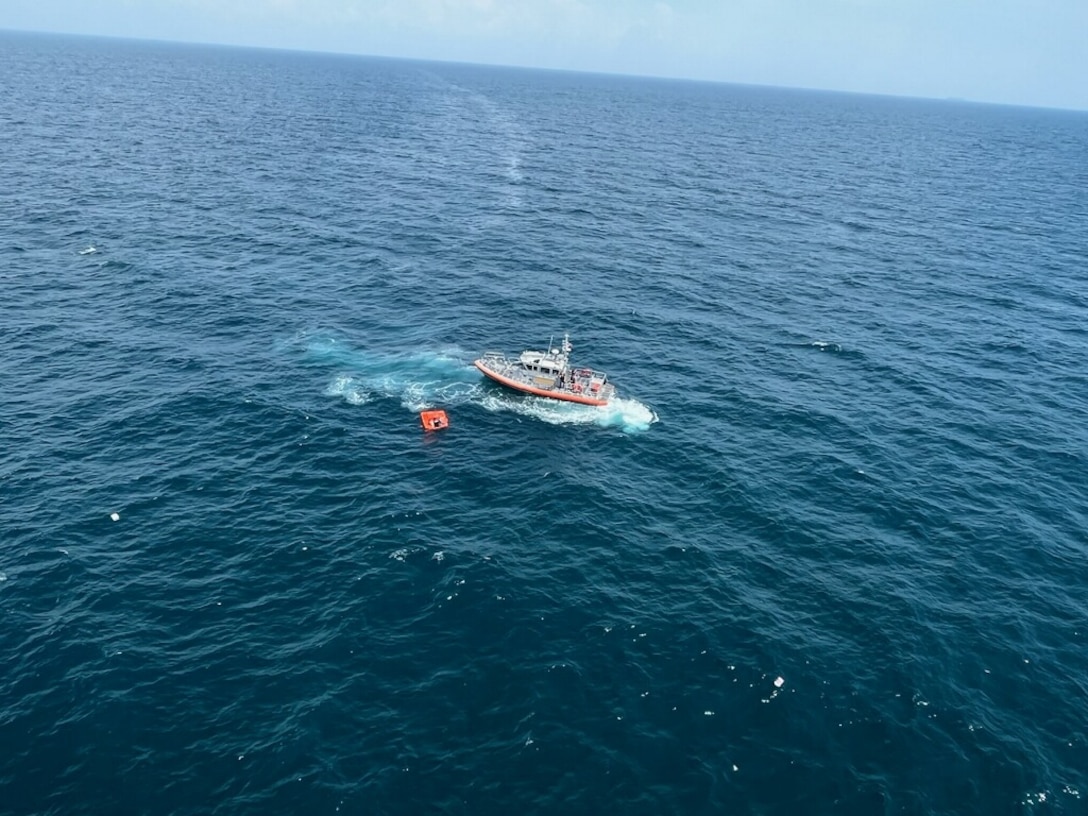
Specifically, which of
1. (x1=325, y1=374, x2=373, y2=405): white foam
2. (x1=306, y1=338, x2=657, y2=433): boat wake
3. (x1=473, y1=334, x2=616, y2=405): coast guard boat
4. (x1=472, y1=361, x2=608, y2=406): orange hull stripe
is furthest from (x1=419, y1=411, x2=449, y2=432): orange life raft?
(x1=473, y1=334, x2=616, y2=405): coast guard boat

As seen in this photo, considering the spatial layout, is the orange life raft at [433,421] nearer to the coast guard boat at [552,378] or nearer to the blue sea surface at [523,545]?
the blue sea surface at [523,545]

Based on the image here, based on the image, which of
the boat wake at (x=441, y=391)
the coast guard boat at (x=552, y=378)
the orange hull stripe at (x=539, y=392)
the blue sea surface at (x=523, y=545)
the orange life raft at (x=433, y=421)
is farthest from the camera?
the coast guard boat at (x=552, y=378)

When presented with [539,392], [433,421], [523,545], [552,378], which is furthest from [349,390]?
[523,545]

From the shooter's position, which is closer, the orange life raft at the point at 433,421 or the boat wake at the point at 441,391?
the orange life raft at the point at 433,421

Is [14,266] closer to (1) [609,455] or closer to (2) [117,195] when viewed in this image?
(2) [117,195]

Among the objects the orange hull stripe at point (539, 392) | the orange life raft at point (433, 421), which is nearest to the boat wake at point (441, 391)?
the orange hull stripe at point (539, 392)

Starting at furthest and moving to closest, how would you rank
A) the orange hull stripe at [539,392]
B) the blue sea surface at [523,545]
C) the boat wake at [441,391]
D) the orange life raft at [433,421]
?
the orange hull stripe at [539,392], the boat wake at [441,391], the orange life raft at [433,421], the blue sea surface at [523,545]

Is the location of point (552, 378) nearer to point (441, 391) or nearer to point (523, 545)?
point (441, 391)

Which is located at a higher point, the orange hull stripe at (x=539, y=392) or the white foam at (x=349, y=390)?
the orange hull stripe at (x=539, y=392)
